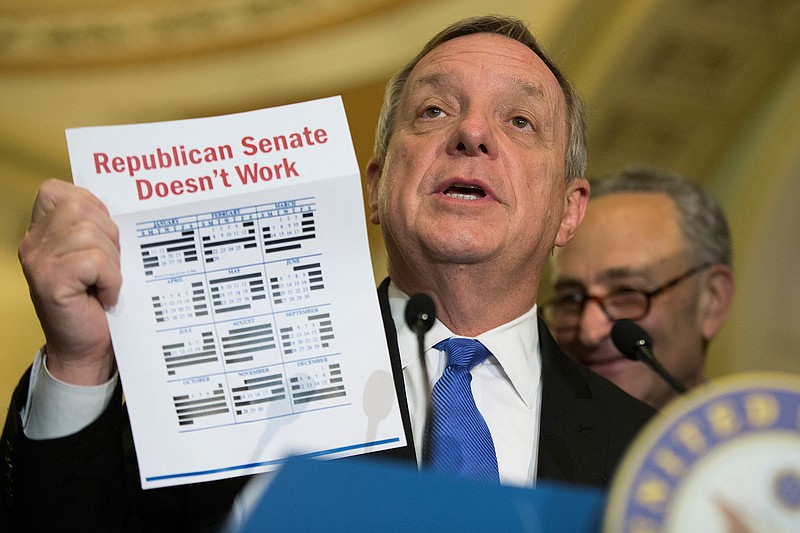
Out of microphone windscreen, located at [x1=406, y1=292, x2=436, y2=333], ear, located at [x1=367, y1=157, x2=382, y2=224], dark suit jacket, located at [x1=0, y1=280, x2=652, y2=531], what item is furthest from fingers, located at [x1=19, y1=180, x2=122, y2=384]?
ear, located at [x1=367, y1=157, x2=382, y2=224]

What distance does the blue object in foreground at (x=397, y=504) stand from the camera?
2.62 ft

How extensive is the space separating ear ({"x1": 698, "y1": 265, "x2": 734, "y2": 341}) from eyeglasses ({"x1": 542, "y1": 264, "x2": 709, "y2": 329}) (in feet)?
0.39

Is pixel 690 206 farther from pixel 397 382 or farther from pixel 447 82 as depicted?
pixel 397 382

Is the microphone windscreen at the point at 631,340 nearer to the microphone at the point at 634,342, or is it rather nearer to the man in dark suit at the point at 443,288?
the microphone at the point at 634,342

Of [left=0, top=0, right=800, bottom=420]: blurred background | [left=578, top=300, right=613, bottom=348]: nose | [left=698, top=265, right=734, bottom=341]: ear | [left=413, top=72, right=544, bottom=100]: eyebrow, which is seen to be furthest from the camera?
[left=0, top=0, right=800, bottom=420]: blurred background

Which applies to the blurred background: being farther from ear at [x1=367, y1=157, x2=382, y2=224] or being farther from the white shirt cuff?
the white shirt cuff

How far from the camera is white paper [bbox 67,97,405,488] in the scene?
1.40 metres

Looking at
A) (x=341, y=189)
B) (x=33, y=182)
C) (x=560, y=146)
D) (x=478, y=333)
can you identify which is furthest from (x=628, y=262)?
(x=33, y=182)

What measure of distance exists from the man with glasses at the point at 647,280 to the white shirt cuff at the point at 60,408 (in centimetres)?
154

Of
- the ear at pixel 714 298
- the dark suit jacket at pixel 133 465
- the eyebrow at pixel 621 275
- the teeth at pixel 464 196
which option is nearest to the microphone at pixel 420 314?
the dark suit jacket at pixel 133 465

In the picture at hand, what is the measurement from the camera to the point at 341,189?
1.46 metres

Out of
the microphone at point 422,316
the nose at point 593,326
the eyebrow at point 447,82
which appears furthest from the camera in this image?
the nose at point 593,326

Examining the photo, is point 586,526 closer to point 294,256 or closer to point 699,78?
point 294,256

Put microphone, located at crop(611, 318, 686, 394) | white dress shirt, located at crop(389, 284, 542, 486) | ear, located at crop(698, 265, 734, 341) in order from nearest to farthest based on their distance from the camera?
microphone, located at crop(611, 318, 686, 394) < white dress shirt, located at crop(389, 284, 542, 486) < ear, located at crop(698, 265, 734, 341)
